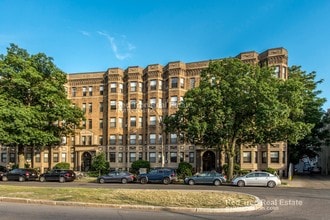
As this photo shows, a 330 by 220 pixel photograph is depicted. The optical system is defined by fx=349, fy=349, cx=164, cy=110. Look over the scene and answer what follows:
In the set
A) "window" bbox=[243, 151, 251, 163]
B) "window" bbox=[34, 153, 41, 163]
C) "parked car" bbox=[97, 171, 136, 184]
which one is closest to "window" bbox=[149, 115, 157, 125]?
→ "window" bbox=[243, 151, 251, 163]

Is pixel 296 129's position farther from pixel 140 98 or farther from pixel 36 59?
pixel 36 59

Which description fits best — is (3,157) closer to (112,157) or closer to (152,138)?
(112,157)

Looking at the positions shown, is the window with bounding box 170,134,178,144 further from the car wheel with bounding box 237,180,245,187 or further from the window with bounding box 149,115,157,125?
the car wheel with bounding box 237,180,245,187

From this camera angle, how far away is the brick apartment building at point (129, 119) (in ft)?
170

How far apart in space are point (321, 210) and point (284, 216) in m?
2.89

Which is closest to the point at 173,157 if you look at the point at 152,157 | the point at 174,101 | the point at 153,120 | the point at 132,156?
the point at 152,157

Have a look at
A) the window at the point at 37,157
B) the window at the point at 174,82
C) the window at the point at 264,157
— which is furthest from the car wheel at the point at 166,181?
the window at the point at 37,157

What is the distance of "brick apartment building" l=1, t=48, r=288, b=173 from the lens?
170ft

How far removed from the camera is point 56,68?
158 feet

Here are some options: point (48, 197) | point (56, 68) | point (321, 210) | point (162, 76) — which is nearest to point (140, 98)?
point (162, 76)

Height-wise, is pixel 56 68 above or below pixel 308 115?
above

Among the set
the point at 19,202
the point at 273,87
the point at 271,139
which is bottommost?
the point at 19,202

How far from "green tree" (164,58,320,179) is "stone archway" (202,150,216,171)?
14.6 meters

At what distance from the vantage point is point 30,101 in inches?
1832
